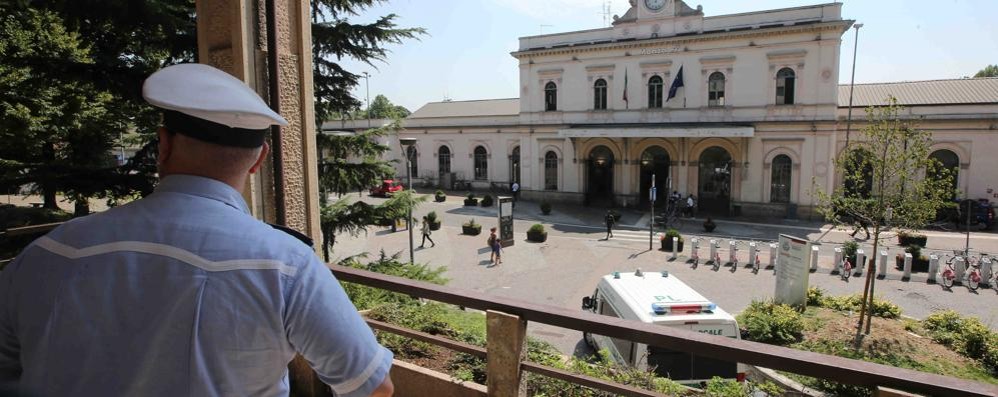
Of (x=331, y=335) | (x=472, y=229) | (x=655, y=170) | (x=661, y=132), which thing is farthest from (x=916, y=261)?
(x=331, y=335)

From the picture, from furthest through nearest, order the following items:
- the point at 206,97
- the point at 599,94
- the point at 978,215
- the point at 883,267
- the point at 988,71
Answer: the point at 988,71 → the point at 599,94 → the point at 978,215 → the point at 883,267 → the point at 206,97

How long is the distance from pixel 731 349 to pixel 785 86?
29872 mm

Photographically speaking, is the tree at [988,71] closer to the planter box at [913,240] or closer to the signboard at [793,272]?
the planter box at [913,240]

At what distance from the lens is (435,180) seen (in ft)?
133

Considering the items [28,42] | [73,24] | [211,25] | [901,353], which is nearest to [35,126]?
[28,42]

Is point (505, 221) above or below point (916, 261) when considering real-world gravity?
above

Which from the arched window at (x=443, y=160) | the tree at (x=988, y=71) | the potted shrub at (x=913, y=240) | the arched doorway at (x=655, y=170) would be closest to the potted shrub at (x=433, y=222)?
the arched doorway at (x=655, y=170)

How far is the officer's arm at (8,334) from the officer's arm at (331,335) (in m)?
0.65

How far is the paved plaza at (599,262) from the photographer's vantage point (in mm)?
14945

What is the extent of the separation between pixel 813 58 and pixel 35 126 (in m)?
29.9

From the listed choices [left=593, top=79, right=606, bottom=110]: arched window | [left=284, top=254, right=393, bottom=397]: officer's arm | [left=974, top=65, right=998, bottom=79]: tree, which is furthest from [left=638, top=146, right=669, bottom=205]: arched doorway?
[left=974, top=65, right=998, bottom=79]: tree

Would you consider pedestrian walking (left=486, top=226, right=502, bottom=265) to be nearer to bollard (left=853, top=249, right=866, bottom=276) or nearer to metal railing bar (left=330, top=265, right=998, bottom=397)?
bollard (left=853, top=249, right=866, bottom=276)

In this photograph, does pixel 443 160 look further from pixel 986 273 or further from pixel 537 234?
pixel 986 273

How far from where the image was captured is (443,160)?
40469 mm
